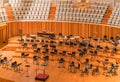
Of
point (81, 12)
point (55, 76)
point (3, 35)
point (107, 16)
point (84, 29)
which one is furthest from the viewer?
point (81, 12)

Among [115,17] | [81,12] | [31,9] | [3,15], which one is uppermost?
[31,9]

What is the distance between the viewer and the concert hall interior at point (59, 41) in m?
9.41

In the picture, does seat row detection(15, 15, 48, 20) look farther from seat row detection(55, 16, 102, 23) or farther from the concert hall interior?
seat row detection(55, 16, 102, 23)

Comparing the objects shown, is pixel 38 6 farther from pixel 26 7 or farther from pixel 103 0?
pixel 103 0

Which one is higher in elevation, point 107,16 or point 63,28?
point 107,16

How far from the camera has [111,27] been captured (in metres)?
12.6

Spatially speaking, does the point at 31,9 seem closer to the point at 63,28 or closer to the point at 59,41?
the point at 63,28

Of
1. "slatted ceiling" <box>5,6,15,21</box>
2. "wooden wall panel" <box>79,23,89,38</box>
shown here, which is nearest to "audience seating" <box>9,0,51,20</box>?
"slatted ceiling" <box>5,6,15,21</box>

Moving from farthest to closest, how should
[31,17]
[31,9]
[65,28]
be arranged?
[31,9] → [31,17] → [65,28]

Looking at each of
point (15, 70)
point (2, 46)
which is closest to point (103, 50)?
point (15, 70)

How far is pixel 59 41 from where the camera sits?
12281 millimetres

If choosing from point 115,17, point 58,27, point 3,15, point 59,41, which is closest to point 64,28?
point 58,27

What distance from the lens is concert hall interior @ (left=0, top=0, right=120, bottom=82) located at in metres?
9.41

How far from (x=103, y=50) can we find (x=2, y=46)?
198 inches
